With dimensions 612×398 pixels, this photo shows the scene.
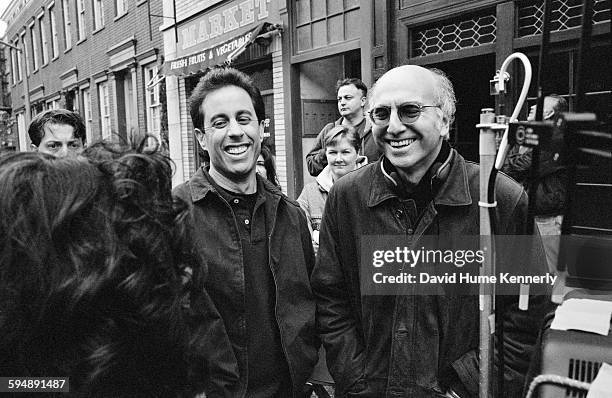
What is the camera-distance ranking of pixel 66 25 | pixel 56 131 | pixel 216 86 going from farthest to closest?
1. pixel 66 25
2. pixel 56 131
3. pixel 216 86

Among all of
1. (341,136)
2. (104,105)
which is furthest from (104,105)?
(341,136)

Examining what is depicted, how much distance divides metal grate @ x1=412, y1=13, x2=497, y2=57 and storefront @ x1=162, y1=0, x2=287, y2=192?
229 cm

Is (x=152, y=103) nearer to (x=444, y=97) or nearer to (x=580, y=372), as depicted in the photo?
(x=444, y=97)

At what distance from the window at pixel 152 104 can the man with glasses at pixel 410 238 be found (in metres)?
10.9

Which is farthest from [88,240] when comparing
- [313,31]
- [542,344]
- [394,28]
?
[313,31]

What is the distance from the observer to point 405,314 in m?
1.84

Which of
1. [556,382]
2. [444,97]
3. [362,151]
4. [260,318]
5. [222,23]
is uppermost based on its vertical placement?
[222,23]

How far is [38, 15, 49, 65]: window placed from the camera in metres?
22.1

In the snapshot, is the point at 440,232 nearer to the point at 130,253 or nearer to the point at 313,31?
the point at 130,253

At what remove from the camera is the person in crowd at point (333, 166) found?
3.58 metres

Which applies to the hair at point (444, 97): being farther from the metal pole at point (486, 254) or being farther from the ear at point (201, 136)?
the ear at point (201, 136)

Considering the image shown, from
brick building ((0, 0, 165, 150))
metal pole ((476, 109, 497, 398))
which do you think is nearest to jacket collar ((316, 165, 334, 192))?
metal pole ((476, 109, 497, 398))

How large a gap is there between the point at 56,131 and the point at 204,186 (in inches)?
68.6

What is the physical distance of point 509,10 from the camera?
15.1ft
